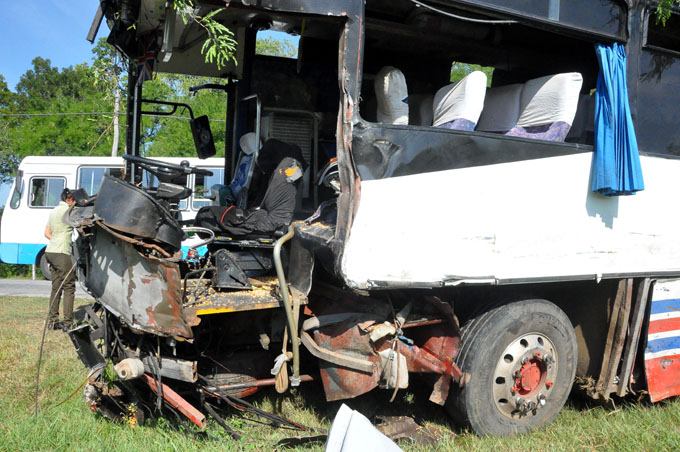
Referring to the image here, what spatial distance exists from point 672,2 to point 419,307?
2.93 meters

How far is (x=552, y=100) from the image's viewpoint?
422 centimetres

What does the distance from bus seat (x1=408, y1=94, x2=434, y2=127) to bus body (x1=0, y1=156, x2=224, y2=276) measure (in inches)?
391

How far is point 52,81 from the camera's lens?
4259cm

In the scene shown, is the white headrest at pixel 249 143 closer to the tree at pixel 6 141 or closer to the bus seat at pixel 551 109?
the bus seat at pixel 551 109

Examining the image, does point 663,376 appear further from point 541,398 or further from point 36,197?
point 36,197

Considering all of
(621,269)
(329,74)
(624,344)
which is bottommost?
(624,344)

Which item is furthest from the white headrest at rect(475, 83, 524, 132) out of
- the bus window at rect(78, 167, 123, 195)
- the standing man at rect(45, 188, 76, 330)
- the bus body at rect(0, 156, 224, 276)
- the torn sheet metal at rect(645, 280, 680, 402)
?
the bus window at rect(78, 167, 123, 195)

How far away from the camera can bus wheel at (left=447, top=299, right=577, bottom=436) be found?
3.84 m

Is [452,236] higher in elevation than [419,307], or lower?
higher

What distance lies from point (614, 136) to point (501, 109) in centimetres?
112

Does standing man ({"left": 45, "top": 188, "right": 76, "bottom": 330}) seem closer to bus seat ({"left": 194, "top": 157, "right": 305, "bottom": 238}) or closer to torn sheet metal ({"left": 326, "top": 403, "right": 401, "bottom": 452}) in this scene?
bus seat ({"left": 194, "top": 157, "right": 305, "bottom": 238})

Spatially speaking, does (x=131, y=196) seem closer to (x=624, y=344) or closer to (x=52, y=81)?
(x=624, y=344)

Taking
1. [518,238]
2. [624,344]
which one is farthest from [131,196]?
[624,344]

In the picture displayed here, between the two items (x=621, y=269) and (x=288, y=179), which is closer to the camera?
(x=621, y=269)
